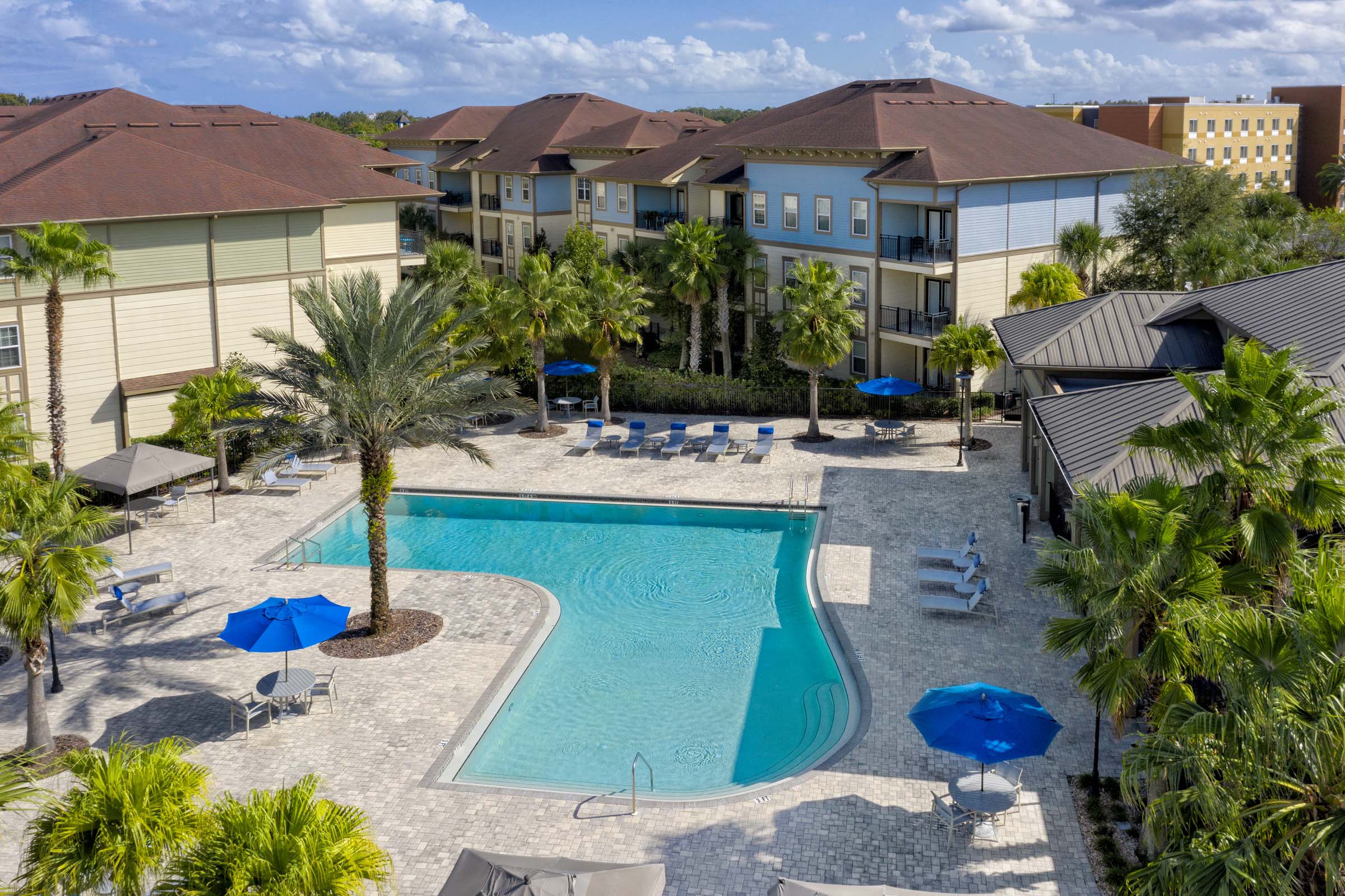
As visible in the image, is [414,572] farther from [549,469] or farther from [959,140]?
[959,140]

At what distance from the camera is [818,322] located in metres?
34.8

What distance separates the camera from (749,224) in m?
46.0

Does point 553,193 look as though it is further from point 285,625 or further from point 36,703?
point 36,703

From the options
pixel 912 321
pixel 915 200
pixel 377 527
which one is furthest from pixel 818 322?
pixel 377 527

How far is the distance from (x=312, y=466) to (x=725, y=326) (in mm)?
17271

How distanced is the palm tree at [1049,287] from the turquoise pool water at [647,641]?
13912 millimetres

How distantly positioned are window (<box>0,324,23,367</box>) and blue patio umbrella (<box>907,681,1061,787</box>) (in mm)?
26794

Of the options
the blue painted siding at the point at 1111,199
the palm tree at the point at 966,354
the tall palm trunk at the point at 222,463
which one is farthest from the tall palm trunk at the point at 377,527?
the blue painted siding at the point at 1111,199

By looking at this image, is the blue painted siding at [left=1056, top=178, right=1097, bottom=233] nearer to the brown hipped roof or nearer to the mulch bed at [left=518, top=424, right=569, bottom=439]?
the mulch bed at [left=518, top=424, right=569, bottom=439]

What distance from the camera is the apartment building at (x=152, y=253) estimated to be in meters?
31.8

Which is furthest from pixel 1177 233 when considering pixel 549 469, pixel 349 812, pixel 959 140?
pixel 349 812

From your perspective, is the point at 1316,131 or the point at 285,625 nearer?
the point at 285,625

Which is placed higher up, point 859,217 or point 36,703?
point 859,217

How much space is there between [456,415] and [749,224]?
25.7 meters
